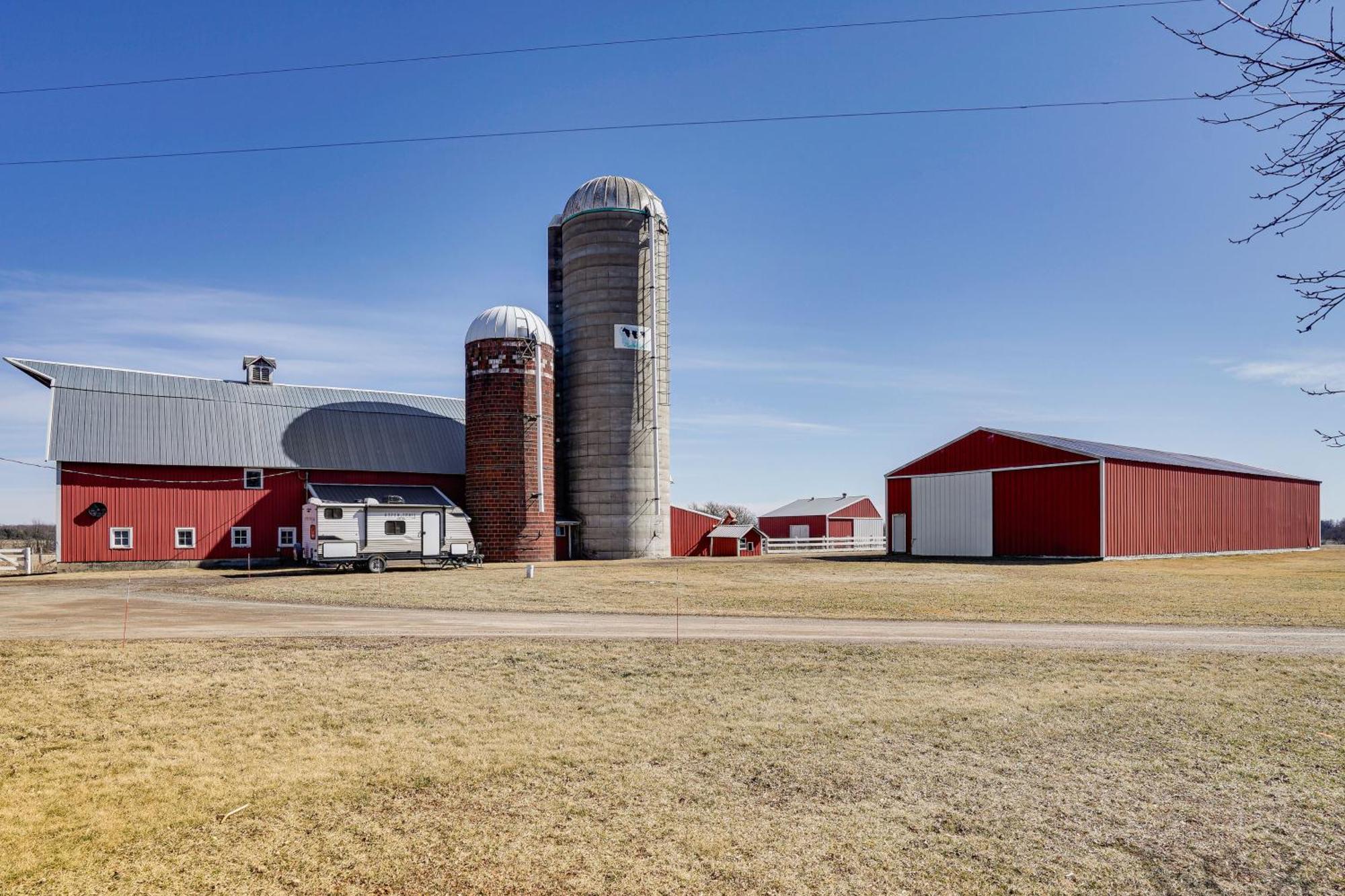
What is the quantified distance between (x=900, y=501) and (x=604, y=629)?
3575 cm

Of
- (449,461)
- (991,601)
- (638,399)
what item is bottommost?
(991,601)

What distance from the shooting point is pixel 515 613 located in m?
20.3

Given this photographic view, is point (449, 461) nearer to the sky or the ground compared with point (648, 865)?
nearer to the sky

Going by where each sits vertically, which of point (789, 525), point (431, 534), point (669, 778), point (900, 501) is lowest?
point (789, 525)

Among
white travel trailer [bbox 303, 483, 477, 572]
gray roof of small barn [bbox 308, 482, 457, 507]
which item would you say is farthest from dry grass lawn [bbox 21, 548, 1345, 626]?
gray roof of small barn [bbox 308, 482, 457, 507]

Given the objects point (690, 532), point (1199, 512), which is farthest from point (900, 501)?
point (1199, 512)

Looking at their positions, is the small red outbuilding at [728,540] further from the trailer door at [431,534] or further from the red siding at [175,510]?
the red siding at [175,510]

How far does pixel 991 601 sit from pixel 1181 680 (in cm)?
1084

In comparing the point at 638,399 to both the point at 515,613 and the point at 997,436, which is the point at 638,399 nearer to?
the point at 997,436

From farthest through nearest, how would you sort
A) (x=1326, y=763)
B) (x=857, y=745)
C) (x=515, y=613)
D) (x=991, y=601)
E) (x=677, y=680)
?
(x=991, y=601), (x=515, y=613), (x=677, y=680), (x=857, y=745), (x=1326, y=763)

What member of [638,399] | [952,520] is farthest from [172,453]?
[952,520]

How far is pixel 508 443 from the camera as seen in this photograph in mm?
42781

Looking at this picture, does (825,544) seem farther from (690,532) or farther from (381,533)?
(381,533)

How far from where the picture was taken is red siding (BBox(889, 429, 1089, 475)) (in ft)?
137
